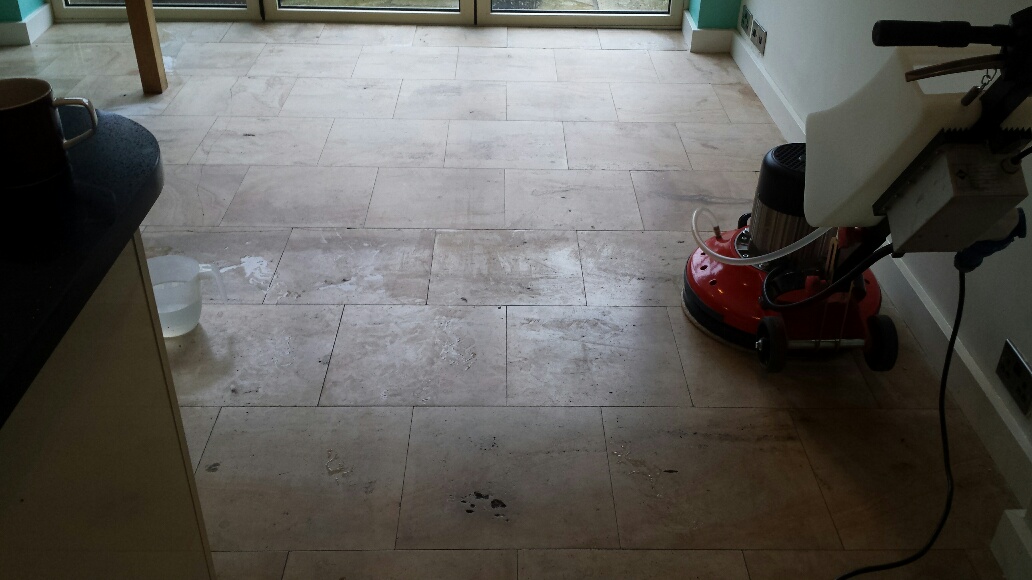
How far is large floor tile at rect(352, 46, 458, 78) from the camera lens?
157 inches

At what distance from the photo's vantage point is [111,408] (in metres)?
1.06

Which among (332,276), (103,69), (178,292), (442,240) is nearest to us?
(178,292)

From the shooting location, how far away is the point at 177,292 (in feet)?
7.63

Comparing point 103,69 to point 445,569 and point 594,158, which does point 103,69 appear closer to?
point 594,158

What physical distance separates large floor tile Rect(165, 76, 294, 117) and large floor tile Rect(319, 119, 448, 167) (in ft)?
1.23

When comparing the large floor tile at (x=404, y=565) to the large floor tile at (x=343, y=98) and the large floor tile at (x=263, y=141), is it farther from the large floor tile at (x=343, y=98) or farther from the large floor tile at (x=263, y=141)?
the large floor tile at (x=343, y=98)

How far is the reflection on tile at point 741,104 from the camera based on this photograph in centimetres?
364

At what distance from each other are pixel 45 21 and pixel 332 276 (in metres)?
2.88

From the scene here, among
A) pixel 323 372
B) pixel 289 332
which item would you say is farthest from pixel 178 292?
pixel 323 372

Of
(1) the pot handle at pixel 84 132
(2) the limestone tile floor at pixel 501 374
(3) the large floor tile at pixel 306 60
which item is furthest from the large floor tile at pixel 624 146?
(1) the pot handle at pixel 84 132

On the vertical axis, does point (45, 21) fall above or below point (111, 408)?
below

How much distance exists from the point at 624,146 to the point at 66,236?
267cm

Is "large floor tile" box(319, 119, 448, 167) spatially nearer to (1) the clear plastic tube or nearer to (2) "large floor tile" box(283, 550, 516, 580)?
(1) the clear plastic tube

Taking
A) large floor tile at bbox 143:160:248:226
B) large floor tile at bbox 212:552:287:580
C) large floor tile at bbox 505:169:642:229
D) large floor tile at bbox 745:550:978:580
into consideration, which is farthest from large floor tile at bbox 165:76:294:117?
large floor tile at bbox 745:550:978:580
